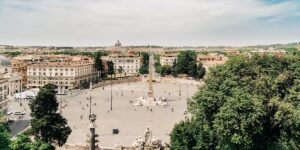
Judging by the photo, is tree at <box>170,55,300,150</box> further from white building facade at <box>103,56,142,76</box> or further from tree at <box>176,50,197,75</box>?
white building facade at <box>103,56,142,76</box>

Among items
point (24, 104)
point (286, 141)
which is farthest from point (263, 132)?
point (24, 104)

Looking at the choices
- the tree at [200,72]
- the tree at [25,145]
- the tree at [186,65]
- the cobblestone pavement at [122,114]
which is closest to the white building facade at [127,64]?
the tree at [186,65]

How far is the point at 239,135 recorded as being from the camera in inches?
1121

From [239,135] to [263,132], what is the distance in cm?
250

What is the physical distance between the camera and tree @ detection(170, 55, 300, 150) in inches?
1122

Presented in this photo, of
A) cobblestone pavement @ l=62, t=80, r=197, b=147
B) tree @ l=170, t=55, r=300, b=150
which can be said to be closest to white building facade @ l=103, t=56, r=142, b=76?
cobblestone pavement @ l=62, t=80, r=197, b=147

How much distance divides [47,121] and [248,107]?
15.2 meters

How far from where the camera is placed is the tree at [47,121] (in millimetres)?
35781

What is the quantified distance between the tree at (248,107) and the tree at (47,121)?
8885 millimetres

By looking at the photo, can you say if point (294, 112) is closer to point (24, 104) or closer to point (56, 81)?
point (24, 104)

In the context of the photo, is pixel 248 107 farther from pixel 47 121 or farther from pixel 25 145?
pixel 47 121

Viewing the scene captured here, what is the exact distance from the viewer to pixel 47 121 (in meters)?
35.8

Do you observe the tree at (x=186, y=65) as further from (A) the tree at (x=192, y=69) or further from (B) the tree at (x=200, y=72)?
(B) the tree at (x=200, y=72)

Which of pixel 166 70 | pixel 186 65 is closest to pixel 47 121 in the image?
pixel 186 65
